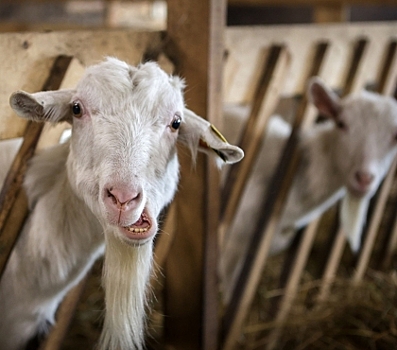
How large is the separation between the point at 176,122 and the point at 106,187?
39 cm

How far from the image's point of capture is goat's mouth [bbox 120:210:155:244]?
1.52 metres

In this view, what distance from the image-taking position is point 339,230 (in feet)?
12.9

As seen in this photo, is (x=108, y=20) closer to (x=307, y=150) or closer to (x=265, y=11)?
(x=265, y=11)

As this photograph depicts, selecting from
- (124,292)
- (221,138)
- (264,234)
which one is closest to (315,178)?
(264,234)

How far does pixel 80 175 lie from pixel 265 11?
571 cm

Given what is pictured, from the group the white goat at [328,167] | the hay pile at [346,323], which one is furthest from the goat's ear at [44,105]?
the hay pile at [346,323]

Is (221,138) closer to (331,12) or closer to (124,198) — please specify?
(124,198)

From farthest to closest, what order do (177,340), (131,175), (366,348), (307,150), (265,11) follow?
(265,11) → (307,150) → (366,348) → (177,340) → (131,175)

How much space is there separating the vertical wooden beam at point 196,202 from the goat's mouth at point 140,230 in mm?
805

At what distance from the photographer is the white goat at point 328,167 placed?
126 inches

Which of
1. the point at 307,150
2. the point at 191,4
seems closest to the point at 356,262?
the point at 307,150

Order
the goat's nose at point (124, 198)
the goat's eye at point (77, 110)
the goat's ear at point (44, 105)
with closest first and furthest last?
the goat's nose at point (124, 198)
the goat's ear at point (44, 105)
the goat's eye at point (77, 110)

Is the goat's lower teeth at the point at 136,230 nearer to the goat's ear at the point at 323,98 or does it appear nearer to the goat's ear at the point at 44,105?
the goat's ear at the point at 44,105

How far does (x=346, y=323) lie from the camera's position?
3162 millimetres
